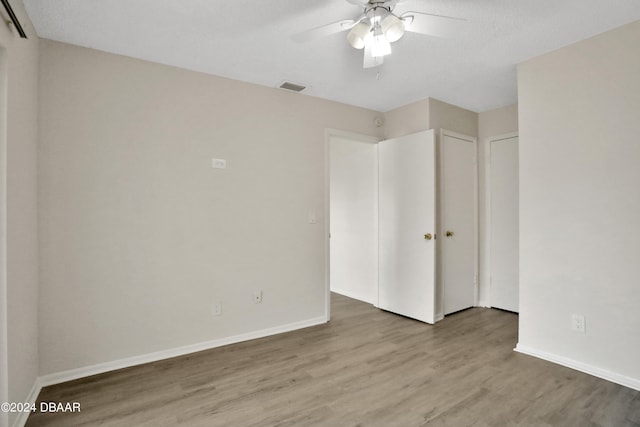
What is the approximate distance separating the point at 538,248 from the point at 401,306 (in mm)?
1614

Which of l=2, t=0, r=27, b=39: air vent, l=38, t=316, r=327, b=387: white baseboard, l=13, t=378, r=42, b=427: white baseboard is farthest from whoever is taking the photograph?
l=38, t=316, r=327, b=387: white baseboard

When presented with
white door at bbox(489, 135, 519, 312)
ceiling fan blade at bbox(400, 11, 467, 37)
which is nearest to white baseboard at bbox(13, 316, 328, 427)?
white door at bbox(489, 135, 519, 312)

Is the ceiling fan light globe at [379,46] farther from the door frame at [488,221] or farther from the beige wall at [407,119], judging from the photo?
the door frame at [488,221]

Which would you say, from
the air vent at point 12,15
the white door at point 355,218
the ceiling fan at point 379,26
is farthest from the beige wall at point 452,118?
the air vent at point 12,15

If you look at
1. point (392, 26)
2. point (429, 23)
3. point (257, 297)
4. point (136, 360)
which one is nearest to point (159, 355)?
point (136, 360)

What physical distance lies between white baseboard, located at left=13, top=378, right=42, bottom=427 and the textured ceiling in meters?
2.43

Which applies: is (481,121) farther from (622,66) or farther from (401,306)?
(401,306)

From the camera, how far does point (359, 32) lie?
1.99 metres

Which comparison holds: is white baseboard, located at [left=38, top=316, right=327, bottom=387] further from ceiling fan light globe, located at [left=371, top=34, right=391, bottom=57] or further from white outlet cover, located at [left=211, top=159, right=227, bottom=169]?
ceiling fan light globe, located at [left=371, top=34, right=391, bottom=57]

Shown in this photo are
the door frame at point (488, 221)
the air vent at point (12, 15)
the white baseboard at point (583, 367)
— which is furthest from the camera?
the door frame at point (488, 221)

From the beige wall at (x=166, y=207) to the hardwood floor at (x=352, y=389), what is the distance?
383 millimetres

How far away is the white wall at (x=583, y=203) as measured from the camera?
2252 mm

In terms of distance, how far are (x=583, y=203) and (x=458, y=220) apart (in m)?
1.49

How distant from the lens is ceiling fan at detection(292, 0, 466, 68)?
188cm
